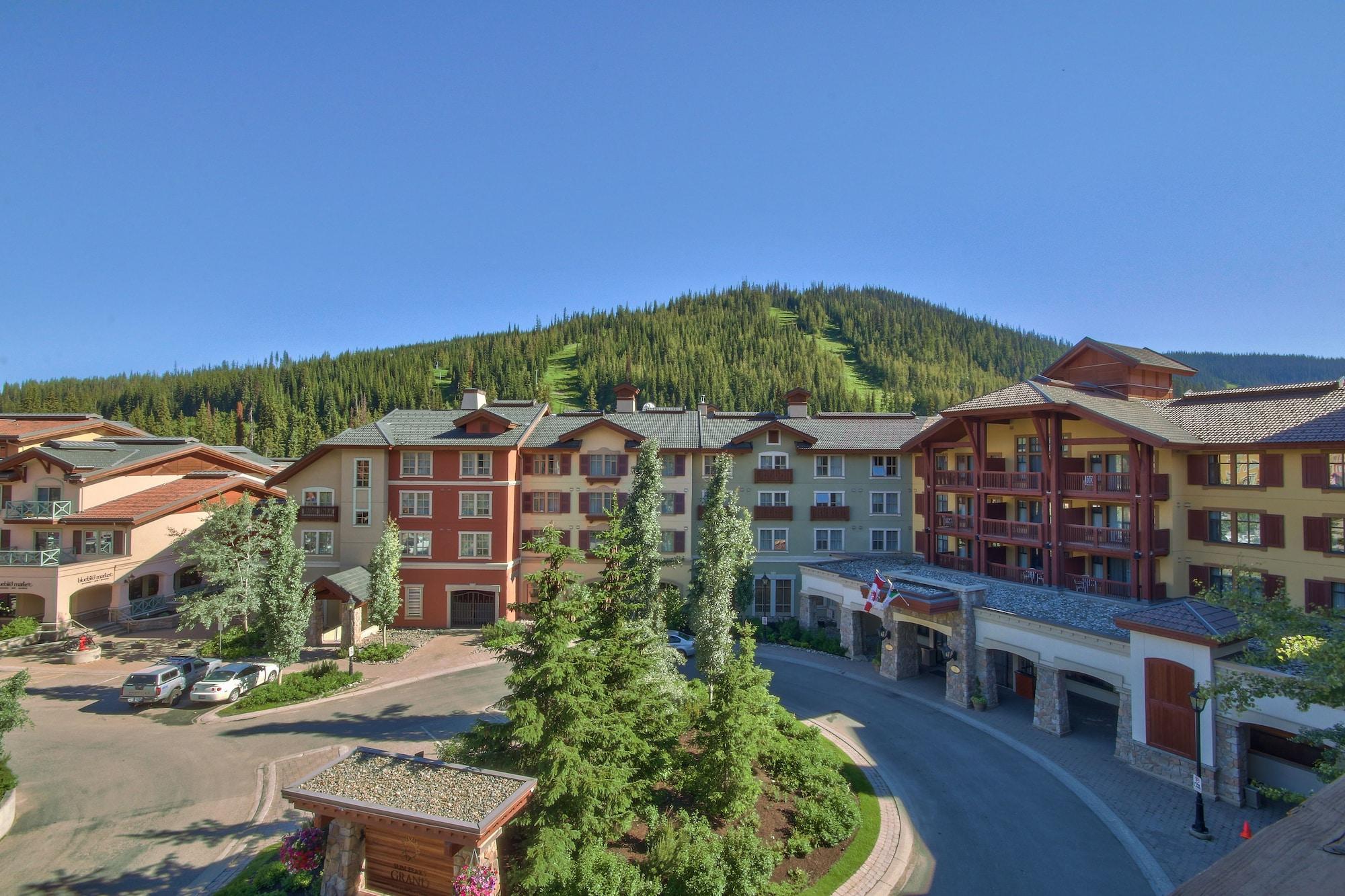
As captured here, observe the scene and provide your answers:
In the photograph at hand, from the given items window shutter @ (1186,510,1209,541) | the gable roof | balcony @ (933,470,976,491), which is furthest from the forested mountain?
window shutter @ (1186,510,1209,541)

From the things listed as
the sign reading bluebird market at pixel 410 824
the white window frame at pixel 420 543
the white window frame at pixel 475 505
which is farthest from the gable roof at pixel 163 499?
the sign reading bluebird market at pixel 410 824

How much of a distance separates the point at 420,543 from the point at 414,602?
3.44 m

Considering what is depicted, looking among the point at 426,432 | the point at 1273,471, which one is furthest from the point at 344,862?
the point at 1273,471

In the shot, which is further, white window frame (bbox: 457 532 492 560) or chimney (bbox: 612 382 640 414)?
chimney (bbox: 612 382 640 414)

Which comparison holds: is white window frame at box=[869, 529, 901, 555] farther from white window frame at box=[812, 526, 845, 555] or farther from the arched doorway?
the arched doorway

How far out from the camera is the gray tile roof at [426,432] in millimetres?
39594

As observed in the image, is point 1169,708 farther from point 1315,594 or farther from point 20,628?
point 20,628

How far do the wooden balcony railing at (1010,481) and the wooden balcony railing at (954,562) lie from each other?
466cm

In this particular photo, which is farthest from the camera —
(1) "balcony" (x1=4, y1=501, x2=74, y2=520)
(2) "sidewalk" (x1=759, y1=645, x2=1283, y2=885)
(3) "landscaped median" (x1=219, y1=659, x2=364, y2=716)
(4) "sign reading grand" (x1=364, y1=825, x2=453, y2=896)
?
(1) "balcony" (x1=4, y1=501, x2=74, y2=520)

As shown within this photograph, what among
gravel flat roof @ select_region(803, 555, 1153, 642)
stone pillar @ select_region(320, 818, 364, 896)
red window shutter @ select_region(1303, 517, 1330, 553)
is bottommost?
stone pillar @ select_region(320, 818, 364, 896)

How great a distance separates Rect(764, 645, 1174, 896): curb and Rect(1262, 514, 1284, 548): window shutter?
1388 cm

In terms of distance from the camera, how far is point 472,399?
44.8 metres

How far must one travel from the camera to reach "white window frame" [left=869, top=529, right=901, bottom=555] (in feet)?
138

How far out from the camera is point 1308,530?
87.3 ft
